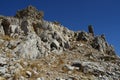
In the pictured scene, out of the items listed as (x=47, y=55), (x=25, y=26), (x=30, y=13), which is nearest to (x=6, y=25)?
(x=25, y=26)

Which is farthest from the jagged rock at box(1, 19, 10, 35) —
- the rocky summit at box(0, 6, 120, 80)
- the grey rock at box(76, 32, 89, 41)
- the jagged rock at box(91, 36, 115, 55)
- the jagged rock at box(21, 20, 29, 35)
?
the jagged rock at box(91, 36, 115, 55)

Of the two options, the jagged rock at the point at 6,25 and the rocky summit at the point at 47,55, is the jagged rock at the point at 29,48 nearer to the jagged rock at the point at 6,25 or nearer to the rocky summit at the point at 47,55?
the rocky summit at the point at 47,55

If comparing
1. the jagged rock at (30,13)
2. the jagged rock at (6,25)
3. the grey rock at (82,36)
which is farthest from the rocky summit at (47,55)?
the jagged rock at (30,13)

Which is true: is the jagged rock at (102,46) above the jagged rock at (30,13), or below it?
below

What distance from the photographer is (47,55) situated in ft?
124

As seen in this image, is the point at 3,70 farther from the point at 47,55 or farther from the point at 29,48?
the point at 47,55

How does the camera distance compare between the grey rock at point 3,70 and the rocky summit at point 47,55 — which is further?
the rocky summit at point 47,55

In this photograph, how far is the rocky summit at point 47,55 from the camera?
95.9ft

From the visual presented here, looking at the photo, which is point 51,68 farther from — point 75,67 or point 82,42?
point 82,42

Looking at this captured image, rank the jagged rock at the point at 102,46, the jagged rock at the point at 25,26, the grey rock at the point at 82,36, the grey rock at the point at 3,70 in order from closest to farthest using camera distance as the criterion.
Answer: the grey rock at the point at 3,70 → the jagged rock at the point at 25,26 → the jagged rock at the point at 102,46 → the grey rock at the point at 82,36

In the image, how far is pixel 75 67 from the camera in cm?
3456

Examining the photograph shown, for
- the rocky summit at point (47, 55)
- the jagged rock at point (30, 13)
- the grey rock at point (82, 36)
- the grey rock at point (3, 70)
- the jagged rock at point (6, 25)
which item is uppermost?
the jagged rock at point (30, 13)

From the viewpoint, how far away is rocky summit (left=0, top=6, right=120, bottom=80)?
2922 centimetres

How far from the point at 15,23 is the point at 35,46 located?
783 centimetres
